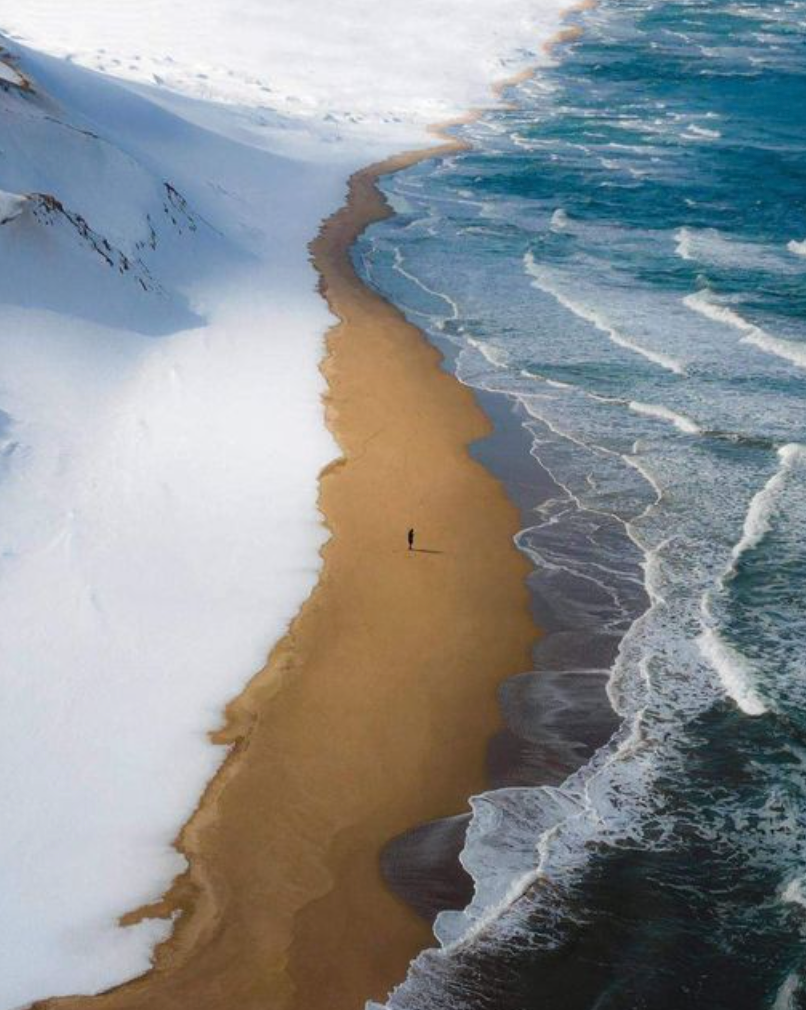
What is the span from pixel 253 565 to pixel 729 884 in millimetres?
5652

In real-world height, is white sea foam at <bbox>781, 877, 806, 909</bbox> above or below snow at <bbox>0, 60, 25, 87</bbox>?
below

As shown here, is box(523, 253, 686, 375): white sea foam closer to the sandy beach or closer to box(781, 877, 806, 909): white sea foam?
the sandy beach

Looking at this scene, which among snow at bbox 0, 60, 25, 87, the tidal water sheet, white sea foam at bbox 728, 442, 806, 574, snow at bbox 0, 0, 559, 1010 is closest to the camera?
the tidal water sheet

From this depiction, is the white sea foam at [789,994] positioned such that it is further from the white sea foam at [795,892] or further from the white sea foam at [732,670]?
the white sea foam at [732,670]

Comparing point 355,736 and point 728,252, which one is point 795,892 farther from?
point 728,252

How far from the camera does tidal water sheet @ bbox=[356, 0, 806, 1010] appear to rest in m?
7.71

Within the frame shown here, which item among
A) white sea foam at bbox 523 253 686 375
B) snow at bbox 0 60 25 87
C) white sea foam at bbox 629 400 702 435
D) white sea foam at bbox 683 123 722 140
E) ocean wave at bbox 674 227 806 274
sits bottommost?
white sea foam at bbox 629 400 702 435

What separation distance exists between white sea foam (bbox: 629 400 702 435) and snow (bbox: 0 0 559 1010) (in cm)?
462

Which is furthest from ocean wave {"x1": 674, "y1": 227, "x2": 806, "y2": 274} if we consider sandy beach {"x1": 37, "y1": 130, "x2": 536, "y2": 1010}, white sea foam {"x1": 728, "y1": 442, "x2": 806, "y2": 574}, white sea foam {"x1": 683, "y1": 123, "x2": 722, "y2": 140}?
white sea foam {"x1": 683, "y1": 123, "x2": 722, "y2": 140}

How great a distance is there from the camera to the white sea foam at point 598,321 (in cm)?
1856

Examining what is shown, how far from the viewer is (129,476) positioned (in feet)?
42.9

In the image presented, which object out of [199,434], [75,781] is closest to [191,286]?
[199,434]

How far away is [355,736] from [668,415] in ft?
28.3

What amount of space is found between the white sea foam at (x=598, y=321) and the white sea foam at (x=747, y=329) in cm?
181
